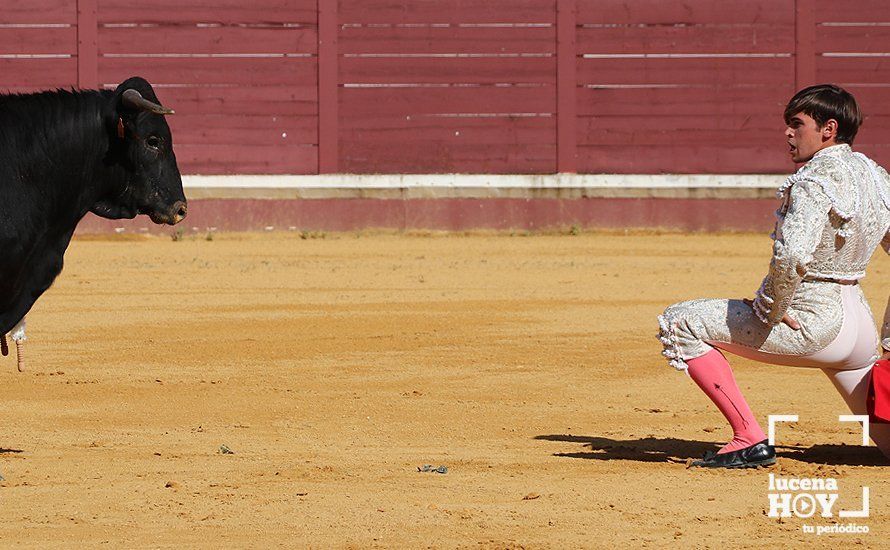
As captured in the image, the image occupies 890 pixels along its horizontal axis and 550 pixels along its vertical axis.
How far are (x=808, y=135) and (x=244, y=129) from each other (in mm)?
10578

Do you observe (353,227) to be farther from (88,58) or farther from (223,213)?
(88,58)

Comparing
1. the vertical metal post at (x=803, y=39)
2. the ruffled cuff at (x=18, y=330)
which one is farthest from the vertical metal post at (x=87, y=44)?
the ruffled cuff at (x=18, y=330)

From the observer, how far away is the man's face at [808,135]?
5.35 m

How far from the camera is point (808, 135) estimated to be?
5.36 metres

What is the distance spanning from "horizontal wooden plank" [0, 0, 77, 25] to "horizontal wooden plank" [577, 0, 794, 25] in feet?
15.6

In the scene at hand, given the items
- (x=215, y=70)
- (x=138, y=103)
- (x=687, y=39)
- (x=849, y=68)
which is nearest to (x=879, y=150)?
(x=849, y=68)

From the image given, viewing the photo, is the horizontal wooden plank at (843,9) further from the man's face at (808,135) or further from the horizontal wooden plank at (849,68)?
the man's face at (808,135)

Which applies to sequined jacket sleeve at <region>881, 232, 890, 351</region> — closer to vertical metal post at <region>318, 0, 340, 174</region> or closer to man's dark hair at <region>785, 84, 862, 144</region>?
man's dark hair at <region>785, 84, 862, 144</region>

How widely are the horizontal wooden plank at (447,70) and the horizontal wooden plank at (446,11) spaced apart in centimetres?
36

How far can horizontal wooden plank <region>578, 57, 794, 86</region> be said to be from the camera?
51.6ft

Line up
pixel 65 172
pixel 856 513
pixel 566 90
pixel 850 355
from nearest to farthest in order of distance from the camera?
pixel 856 513 → pixel 850 355 → pixel 65 172 → pixel 566 90

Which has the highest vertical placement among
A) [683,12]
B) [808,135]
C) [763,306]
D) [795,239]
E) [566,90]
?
[683,12]

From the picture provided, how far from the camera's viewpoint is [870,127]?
15898 mm

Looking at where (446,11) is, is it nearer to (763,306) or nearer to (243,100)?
(243,100)
